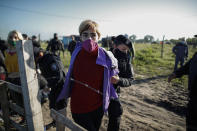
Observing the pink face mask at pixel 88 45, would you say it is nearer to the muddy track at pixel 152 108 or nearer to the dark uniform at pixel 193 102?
the dark uniform at pixel 193 102

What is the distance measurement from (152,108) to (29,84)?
374cm

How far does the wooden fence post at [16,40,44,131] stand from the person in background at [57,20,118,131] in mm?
469

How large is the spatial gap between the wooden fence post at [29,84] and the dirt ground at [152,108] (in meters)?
1.42

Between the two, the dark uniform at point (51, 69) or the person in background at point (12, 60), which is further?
the person in background at point (12, 60)

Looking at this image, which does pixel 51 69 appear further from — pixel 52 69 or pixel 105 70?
pixel 105 70

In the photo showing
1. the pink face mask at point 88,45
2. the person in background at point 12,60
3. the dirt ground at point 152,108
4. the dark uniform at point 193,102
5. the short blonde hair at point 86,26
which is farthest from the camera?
the dirt ground at point 152,108

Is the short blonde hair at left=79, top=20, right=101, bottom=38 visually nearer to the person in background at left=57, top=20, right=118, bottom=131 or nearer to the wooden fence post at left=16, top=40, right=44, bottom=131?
the person in background at left=57, top=20, right=118, bottom=131

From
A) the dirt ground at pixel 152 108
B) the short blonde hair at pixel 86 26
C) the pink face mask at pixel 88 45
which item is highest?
the short blonde hair at pixel 86 26

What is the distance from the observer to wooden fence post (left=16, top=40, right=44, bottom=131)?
1.56 meters

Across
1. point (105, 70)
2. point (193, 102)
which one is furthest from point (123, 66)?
point (193, 102)

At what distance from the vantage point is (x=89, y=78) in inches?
57.6

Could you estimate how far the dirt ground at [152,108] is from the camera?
125 inches

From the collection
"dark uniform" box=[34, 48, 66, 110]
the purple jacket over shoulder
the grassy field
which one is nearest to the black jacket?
the purple jacket over shoulder

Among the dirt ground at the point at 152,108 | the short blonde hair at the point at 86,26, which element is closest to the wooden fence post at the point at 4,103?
the dirt ground at the point at 152,108
